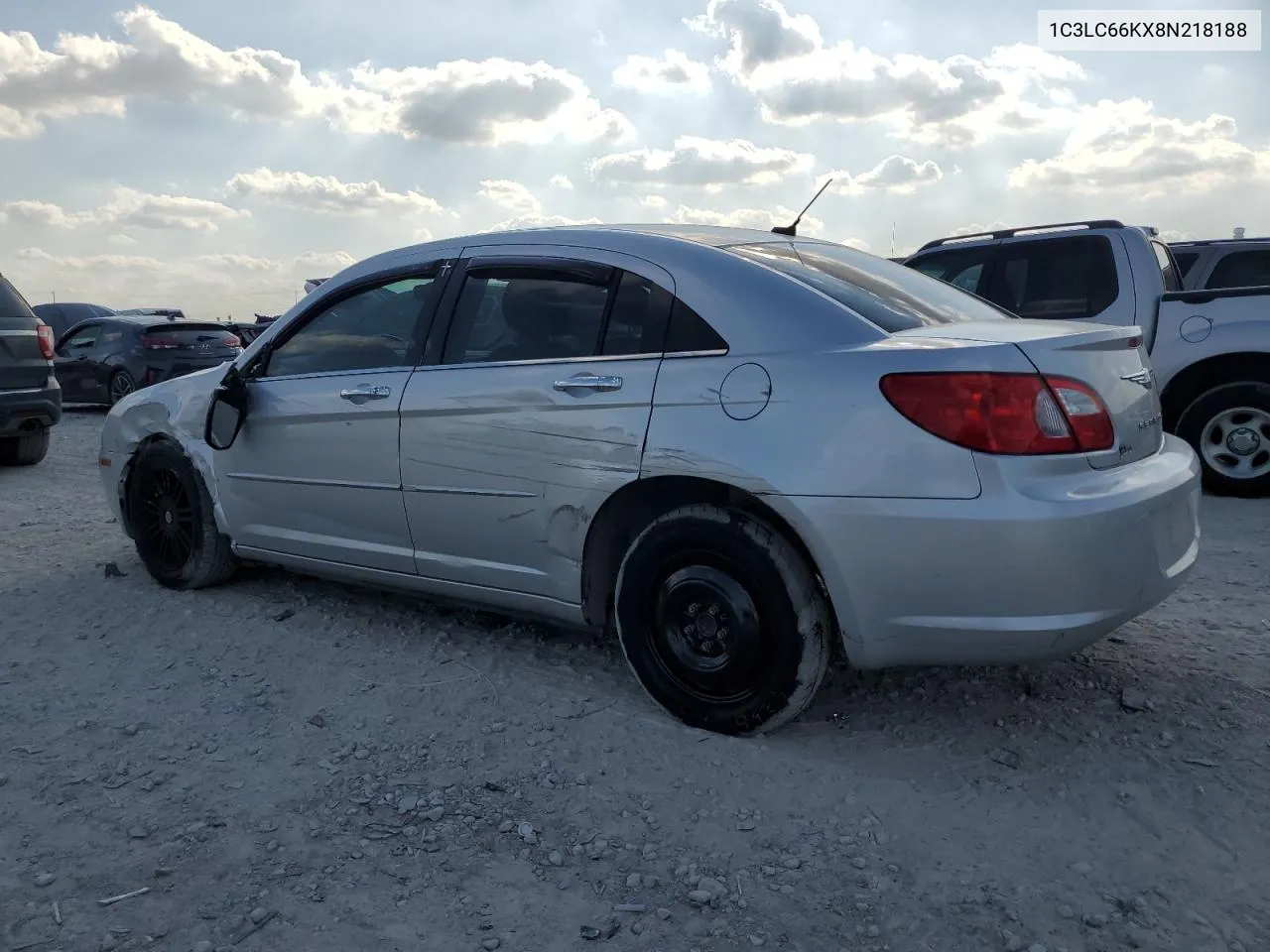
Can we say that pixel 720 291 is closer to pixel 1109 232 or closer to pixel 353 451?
pixel 353 451

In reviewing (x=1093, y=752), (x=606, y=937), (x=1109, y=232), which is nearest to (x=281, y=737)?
(x=606, y=937)

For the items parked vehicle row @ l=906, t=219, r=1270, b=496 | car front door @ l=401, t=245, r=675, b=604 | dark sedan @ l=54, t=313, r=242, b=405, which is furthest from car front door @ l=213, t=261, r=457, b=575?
dark sedan @ l=54, t=313, r=242, b=405

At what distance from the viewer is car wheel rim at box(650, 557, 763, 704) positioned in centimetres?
313

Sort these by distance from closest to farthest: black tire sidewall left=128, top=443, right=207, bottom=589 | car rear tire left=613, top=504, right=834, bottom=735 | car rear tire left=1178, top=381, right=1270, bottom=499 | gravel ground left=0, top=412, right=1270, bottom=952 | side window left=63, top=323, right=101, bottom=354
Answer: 1. gravel ground left=0, top=412, right=1270, bottom=952
2. car rear tire left=613, top=504, right=834, bottom=735
3. black tire sidewall left=128, top=443, right=207, bottom=589
4. car rear tire left=1178, top=381, right=1270, bottom=499
5. side window left=63, top=323, right=101, bottom=354

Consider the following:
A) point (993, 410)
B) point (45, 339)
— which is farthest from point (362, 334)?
point (45, 339)

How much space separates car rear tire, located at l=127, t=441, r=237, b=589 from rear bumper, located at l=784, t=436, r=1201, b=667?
10.1ft

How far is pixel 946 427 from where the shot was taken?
2797mm

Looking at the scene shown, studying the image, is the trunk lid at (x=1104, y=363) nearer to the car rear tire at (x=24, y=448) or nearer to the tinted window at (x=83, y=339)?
the car rear tire at (x=24, y=448)

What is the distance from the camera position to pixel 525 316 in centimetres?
377

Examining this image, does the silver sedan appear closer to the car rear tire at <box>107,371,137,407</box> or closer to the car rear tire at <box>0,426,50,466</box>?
the car rear tire at <box>0,426,50,466</box>

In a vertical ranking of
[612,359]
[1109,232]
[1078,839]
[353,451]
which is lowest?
[1078,839]

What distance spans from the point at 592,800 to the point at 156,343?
1278cm

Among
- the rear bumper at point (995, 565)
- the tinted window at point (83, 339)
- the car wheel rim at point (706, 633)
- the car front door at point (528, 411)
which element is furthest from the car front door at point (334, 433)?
the tinted window at point (83, 339)

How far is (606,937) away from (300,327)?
3105mm
